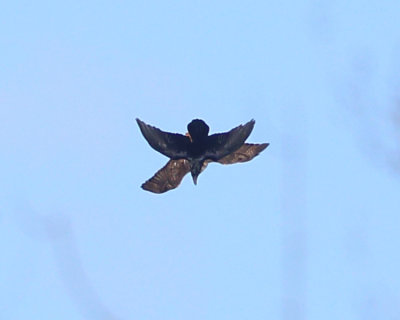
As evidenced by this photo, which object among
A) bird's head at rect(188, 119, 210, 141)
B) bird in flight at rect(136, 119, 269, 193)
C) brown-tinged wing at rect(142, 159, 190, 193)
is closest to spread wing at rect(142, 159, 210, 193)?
brown-tinged wing at rect(142, 159, 190, 193)

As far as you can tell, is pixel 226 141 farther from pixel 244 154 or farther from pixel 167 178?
pixel 167 178

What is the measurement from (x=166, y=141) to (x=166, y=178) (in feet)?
3.47

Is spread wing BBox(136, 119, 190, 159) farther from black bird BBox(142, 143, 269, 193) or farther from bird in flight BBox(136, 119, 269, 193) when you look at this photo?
black bird BBox(142, 143, 269, 193)

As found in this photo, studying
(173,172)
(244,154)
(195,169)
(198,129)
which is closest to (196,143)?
(198,129)

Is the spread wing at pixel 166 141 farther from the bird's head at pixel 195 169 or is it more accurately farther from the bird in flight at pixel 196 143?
the bird's head at pixel 195 169

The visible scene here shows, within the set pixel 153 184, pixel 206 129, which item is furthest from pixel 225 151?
pixel 153 184

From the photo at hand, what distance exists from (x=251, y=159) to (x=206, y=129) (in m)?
1.16

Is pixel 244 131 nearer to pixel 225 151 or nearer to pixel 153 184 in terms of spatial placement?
pixel 225 151

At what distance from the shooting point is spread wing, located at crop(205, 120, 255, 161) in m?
13.7

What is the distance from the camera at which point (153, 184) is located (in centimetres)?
1484

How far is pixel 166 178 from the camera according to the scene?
14.8m

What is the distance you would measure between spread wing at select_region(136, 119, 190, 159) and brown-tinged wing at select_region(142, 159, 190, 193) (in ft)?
2.26

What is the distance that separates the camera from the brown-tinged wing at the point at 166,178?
48.4ft

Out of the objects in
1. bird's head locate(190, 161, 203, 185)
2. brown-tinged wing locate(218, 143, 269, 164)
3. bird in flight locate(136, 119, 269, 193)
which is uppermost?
brown-tinged wing locate(218, 143, 269, 164)
